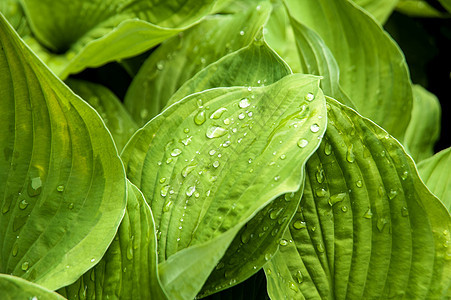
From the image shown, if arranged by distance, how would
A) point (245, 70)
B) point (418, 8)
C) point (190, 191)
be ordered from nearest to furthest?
point (190, 191)
point (245, 70)
point (418, 8)

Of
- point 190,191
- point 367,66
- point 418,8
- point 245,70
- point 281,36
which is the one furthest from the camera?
point 418,8

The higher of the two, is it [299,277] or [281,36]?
[281,36]

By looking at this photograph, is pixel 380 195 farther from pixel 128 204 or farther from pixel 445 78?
pixel 445 78

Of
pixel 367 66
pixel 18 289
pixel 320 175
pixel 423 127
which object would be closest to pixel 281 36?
pixel 367 66

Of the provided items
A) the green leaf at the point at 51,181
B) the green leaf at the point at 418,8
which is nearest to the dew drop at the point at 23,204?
the green leaf at the point at 51,181

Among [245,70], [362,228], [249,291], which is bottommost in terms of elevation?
[249,291]

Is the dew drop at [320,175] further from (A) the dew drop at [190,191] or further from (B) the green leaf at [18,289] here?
(B) the green leaf at [18,289]

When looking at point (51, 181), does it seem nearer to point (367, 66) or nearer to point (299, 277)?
point (299, 277)

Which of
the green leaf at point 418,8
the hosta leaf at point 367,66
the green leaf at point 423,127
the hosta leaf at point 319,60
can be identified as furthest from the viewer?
the green leaf at point 418,8

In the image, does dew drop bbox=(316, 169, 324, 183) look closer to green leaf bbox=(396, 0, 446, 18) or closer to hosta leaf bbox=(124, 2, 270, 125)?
hosta leaf bbox=(124, 2, 270, 125)
